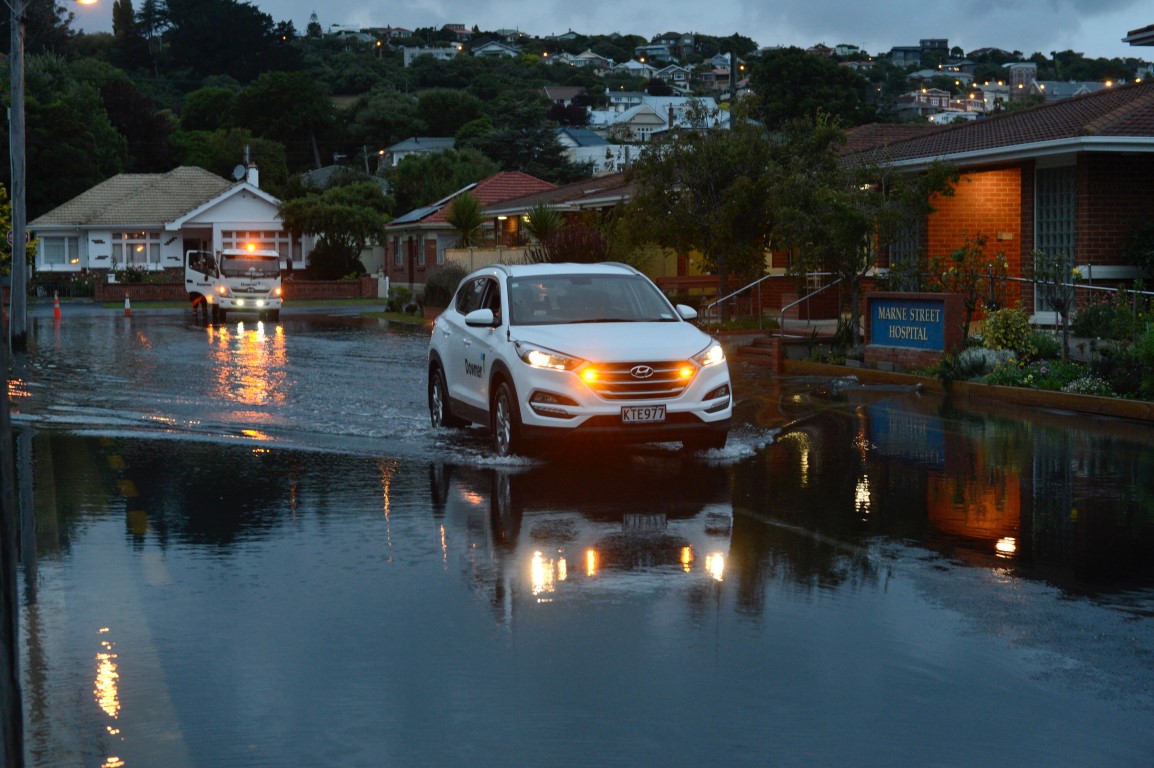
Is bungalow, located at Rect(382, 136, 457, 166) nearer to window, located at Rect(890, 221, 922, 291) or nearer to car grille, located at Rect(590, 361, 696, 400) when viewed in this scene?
window, located at Rect(890, 221, 922, 291)

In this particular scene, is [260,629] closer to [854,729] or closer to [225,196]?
[854,729]

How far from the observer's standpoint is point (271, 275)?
4641 centimetres

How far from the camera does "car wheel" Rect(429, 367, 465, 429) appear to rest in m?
16.0

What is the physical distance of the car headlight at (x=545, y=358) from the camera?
13.1 m

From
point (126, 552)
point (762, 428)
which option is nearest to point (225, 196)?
point (762, 428)

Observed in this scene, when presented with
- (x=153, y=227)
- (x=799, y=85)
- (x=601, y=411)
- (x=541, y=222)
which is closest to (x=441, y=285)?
(x=541, y=222)

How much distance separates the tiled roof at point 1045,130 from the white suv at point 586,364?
41.1 ft

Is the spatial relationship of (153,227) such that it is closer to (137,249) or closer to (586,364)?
(137,249)

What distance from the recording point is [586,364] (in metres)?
13.1

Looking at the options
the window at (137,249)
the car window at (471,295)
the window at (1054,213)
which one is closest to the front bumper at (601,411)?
the car window at (471,295)

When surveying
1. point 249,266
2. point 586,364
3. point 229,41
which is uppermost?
point 229,41

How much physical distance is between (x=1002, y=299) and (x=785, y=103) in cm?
7187

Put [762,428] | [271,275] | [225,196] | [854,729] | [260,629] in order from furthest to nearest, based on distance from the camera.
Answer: [225,196], [271,275], [762,428], [260,629], [854,729]

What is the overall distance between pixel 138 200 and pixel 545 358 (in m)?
71.6
